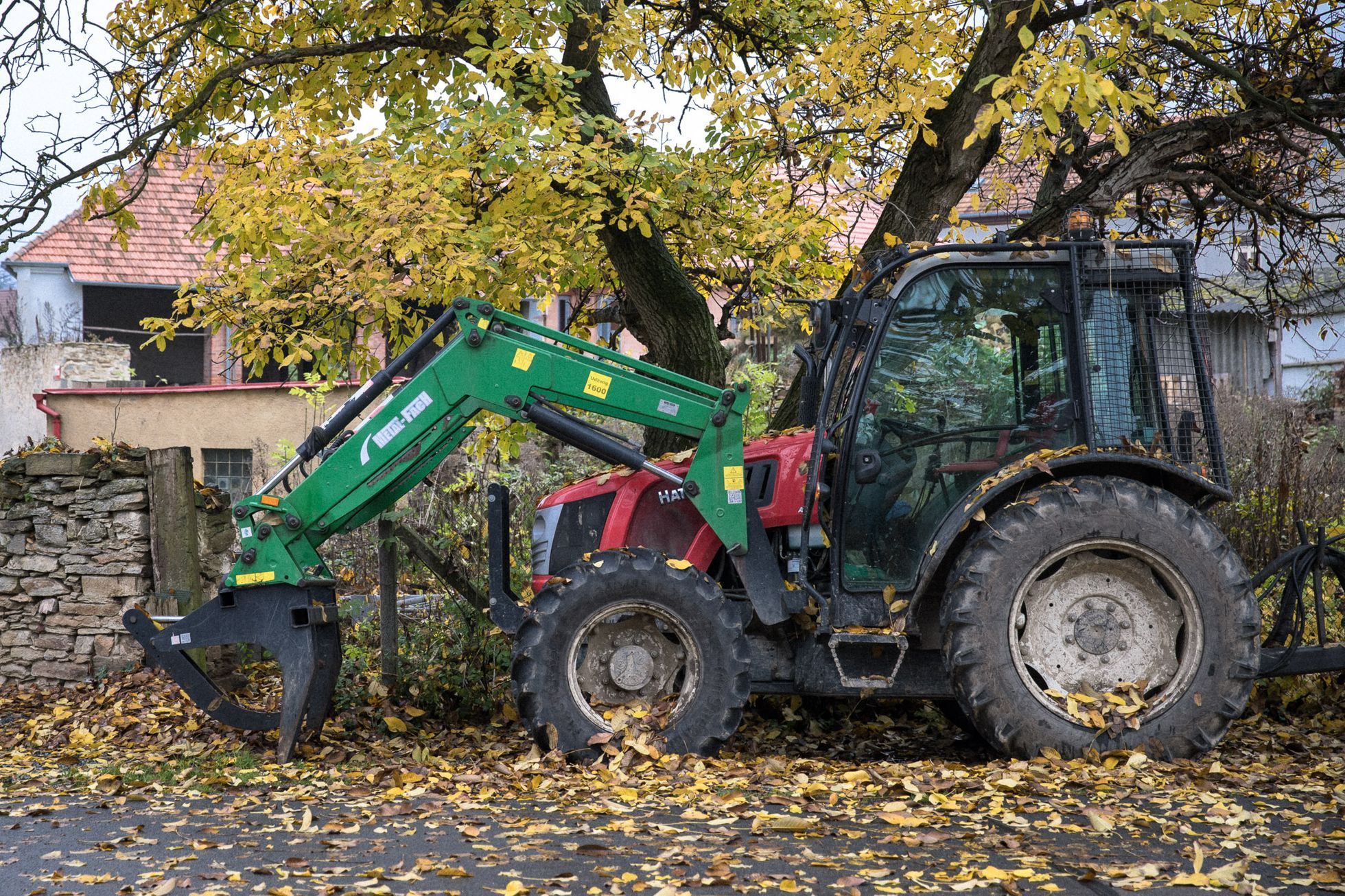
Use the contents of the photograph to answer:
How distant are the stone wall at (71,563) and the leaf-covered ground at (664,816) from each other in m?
1.46

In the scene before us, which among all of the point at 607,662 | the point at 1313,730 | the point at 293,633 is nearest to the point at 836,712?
the point at 607,662

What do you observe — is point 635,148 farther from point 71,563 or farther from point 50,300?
point 50,300

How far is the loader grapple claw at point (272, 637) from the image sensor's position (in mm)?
5562

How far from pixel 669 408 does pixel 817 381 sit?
0.77 metres

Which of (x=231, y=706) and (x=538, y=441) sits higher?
(x=538, y=441)

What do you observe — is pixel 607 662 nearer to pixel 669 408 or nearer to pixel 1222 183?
pixel 669 408

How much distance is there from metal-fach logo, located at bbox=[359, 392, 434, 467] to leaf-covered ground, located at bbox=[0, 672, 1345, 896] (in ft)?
4.53

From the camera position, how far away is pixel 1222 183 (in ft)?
24.8

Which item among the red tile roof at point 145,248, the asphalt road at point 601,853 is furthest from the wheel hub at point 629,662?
the red tile roof at point 145,248

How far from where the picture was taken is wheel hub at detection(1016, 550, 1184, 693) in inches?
205

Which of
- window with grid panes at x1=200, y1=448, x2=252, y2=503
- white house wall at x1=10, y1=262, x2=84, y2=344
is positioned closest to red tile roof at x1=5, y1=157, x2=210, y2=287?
white house wall at x1=10, y1=262, x2=84, y2=344

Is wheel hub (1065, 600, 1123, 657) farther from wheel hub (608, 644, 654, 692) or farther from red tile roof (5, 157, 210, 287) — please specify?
red tile roof (5, 157, 210, 287)

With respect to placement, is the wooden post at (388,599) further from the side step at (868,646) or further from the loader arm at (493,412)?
the side step at (868,646)

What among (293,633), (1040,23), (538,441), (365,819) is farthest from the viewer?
(538,441)
